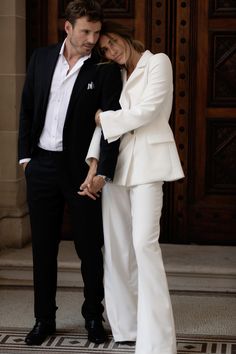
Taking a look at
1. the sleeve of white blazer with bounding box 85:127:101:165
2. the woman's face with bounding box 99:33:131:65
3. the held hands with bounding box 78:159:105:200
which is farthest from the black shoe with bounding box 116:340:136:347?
the woman's face with bounding box 99:33:131:65

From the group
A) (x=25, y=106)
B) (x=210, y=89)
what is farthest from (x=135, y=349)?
(x=210, y=89)

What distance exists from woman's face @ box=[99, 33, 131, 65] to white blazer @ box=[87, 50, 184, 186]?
0.33ft

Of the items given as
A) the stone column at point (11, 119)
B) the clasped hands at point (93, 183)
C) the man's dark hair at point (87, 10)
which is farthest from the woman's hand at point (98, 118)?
the stone column at point (11, 119)

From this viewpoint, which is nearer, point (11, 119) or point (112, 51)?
point (112, 51)

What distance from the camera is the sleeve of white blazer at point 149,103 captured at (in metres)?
4.63

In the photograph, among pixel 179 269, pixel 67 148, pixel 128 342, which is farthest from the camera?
pixel 179 269

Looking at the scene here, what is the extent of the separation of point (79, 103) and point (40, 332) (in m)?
1.28

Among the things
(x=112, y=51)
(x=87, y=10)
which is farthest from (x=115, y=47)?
(x=87, y=10)

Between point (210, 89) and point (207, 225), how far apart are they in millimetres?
960

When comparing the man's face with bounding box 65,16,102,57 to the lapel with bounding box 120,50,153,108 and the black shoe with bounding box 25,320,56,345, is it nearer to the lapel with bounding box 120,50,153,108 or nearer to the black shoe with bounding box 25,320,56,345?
the lapel with bounding box 120,50,153,108

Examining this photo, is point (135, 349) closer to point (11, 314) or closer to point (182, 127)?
point (11, 314)

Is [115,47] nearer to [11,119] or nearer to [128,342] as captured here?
[128,342]

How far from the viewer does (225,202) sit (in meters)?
6.61

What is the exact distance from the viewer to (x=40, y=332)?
5125 mm
